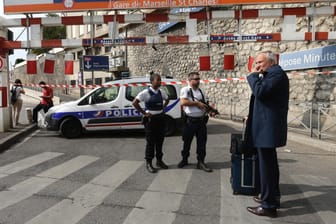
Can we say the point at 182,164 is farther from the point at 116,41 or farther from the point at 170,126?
the point at 116,41

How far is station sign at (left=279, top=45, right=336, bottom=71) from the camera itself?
10.7 meters

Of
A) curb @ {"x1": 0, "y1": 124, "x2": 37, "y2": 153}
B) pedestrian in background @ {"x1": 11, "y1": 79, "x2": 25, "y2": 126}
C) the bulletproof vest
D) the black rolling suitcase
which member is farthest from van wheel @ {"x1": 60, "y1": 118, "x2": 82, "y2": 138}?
the black rolling suitcase

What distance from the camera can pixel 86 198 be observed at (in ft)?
15.6

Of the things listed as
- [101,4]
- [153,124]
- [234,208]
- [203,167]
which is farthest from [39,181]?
[101,4]

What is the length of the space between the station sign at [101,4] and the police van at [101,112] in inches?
86.7

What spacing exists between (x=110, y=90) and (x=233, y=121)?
6.14 meters

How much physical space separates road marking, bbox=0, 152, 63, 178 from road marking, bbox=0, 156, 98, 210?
589 mm

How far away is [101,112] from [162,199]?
5899mm

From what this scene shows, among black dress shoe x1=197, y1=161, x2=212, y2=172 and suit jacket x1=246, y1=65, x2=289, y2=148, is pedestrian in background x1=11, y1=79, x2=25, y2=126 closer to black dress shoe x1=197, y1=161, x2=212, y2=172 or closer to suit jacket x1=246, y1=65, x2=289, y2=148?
black dress shoe x1=197, y1=161, x2=212, y2=172

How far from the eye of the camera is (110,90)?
1030 centimetres

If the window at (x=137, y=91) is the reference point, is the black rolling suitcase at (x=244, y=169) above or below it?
below

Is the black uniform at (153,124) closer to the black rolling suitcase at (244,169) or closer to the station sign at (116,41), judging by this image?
the black rolling suitcase at (244,169)

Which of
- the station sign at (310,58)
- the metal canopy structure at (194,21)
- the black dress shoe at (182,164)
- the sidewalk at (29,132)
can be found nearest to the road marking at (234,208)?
the black dress shoe at (182,164)

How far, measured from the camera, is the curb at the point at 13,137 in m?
8.58
